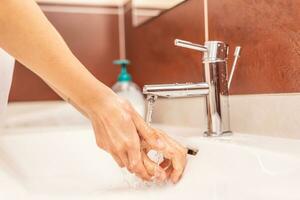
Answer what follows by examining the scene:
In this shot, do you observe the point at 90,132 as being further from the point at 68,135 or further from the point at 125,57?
the point at 125,57

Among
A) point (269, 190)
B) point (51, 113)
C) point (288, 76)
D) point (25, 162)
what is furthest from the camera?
point (51, 113)

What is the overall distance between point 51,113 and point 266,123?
0.59 meters

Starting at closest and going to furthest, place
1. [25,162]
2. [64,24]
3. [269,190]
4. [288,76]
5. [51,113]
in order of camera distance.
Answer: [269,190], [288,76], [25,162], [51,113], [64,24]

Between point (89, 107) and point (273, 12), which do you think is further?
point (273, 12)

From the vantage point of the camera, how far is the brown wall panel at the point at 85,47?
1.14 metres

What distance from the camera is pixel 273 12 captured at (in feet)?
1.95

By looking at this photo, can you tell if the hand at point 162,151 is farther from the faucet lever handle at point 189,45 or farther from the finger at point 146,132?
the faucet lever handle at point 189,45

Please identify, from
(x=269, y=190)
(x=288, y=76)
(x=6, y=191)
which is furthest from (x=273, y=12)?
(x=6, y=191)

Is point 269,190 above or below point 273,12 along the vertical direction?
below

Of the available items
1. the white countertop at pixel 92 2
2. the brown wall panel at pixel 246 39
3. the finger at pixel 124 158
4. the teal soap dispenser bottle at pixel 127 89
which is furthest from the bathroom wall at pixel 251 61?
the white countertop at pixel 92 2

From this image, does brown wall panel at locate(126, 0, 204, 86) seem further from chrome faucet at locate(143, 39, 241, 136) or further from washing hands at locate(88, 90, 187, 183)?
washing hands at locate(88, 90, 187, 183)

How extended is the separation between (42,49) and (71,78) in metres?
0.04

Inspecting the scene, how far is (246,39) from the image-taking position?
2.15ft

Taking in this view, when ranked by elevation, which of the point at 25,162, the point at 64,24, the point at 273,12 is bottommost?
the point at 25,162
